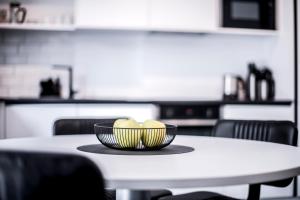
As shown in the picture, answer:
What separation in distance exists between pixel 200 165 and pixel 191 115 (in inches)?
95.9

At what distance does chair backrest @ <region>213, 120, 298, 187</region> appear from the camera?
1.96m

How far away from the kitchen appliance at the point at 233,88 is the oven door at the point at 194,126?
0.45 metres

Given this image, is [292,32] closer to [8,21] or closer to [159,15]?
[159,15]

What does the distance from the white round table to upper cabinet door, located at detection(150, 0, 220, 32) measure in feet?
7.38

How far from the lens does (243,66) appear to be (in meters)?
4.22

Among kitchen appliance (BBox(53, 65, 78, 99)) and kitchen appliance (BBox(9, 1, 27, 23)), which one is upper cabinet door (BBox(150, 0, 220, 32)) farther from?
kitchen appliance (BBox(9, 1, 27, 23))

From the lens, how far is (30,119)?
3357 millimetres

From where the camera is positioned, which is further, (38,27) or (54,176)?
(38,27)

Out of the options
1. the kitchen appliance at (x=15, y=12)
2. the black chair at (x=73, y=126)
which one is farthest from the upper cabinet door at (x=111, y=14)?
the black chair at (x=73, y=126)

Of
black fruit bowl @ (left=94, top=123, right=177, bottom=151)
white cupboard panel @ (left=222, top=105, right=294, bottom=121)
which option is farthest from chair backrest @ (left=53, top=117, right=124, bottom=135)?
white cupboard panel @ (left=222, top=105, right=294, bottom=121)

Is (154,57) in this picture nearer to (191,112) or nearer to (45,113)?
(191,112)

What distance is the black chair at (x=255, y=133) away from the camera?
1853mm

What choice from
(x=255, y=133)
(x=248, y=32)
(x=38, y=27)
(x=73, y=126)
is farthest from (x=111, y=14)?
(x=255, y=133)

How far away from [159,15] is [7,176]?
309 cm
